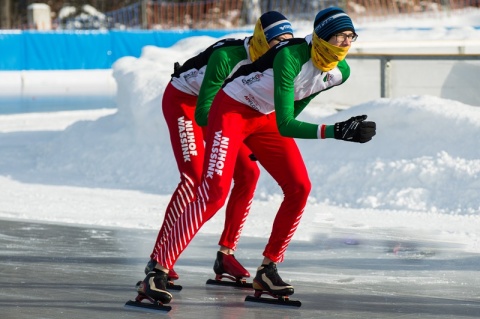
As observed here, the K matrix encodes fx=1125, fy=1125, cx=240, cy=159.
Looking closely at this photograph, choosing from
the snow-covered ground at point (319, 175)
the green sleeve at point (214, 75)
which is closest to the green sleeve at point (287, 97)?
the green sleeve at point (214, 75)

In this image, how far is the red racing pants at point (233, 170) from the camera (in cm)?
587

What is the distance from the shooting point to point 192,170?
6523mm

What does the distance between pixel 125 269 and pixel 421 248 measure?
2.17 metres

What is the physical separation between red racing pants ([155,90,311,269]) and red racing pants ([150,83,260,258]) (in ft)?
1.07

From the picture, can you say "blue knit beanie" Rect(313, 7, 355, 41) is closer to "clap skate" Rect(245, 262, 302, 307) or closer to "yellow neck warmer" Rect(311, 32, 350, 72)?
"yellow neck warmer" Rect(311, 32, 350, 72)

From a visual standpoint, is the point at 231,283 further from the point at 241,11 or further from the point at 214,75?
the point at 241,11

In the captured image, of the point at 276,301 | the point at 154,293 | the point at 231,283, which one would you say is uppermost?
the point at 154,293

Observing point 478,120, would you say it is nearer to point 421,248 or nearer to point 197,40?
point 421,248

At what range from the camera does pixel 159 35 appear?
28.1 m

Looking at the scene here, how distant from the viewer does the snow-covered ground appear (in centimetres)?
920

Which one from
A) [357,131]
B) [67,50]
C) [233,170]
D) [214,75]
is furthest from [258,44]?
[67,50]

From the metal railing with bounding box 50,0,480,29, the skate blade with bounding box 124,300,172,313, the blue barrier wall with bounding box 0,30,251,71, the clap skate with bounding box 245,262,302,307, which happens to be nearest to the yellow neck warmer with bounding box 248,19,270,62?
the clap skate with bounding box 245,262,302,307

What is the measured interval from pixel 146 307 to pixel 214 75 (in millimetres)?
1357

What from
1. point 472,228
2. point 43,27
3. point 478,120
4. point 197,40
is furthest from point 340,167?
point 43,27
